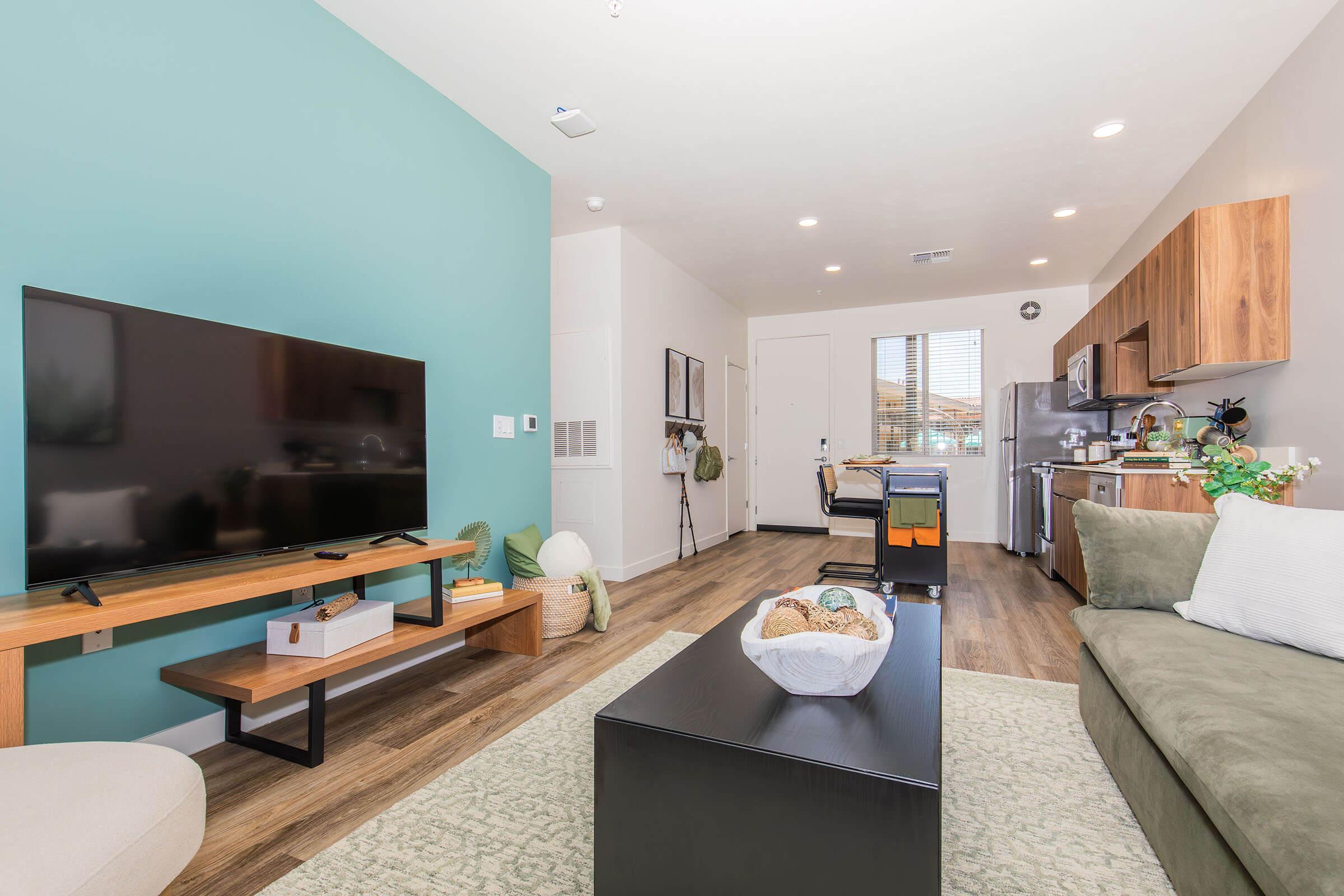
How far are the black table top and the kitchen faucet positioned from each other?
3181 mm

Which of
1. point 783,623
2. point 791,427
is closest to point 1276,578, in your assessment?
point 783,623

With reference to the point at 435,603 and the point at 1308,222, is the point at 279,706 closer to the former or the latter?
the point at 435,603

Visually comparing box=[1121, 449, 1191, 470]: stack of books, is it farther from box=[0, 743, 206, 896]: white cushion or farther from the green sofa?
box=[0, 743, 206, 896]: white cushion

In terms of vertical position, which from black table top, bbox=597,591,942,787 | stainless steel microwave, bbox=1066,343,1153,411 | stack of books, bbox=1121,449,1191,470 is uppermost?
stainless steel microwave, bbox=1066,343,1153,411

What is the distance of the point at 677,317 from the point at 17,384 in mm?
4367

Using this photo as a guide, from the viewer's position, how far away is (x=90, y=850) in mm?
814

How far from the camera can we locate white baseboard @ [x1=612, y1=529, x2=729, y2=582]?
14.8 feet

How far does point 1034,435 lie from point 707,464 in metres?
2.97

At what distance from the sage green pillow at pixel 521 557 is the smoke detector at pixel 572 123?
7.03ft

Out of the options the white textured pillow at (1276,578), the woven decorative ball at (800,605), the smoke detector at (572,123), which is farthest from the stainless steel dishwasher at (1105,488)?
the smoke detector at (572,123)

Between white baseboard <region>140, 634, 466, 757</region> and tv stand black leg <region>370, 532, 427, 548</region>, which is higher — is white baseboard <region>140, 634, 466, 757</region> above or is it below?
below

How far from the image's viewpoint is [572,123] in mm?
2971

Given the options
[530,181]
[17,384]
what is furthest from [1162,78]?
[17,384]

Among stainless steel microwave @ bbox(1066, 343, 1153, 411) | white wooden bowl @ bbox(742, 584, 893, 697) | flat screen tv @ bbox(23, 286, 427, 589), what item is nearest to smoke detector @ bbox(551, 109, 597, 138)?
flat screen tv @ bbox(23, 286, 427, 589)
